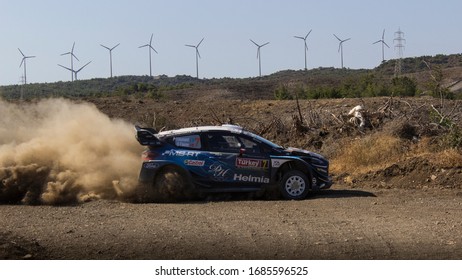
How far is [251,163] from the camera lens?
15750 mm

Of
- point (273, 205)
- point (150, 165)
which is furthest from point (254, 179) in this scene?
point (150, 165)

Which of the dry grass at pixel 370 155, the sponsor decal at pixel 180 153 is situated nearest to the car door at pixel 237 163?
the sponsor decal at pixel 180 153

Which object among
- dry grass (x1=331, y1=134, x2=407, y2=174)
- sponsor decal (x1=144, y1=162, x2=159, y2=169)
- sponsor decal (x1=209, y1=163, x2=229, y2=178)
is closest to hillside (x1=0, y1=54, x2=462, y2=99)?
dry grass (x1=331, y1=134, x2=407, y2=174)

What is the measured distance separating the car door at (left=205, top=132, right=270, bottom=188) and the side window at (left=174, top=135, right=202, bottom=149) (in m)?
0.21

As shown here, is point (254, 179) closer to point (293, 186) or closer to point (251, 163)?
point (251, 163)

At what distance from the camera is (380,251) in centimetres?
989

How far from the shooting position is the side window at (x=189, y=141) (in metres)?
15.8

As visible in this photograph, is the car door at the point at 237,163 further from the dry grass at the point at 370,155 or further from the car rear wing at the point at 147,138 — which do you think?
the dry grass at the point at 370,155

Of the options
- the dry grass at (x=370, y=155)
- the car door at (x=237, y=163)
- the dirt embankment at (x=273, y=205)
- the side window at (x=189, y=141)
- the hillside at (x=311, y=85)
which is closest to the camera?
the dirt embankment at (x=273, y=205)

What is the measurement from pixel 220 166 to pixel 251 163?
27.8 inches

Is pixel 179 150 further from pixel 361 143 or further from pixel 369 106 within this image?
pixel 369 106

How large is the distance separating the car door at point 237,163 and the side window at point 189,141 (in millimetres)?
210

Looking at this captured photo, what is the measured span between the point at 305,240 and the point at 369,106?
18.3 meters

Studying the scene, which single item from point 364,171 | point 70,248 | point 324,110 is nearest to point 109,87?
point 324,110
